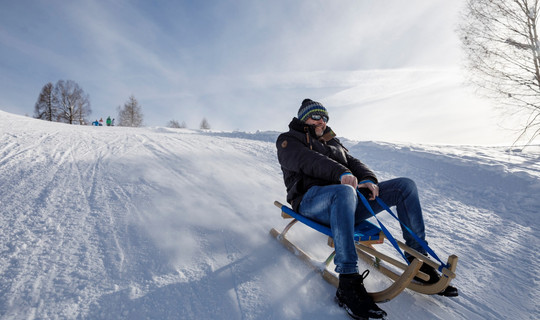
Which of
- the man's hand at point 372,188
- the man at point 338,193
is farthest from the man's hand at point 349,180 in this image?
the man's hand at point 372,188

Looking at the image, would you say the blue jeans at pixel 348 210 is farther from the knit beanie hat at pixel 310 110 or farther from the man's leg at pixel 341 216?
the knit beanie hat at pixel 310 110

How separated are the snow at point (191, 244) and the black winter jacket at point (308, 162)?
675 millimetres

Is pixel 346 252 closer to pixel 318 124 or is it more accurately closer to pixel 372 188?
pixel 372 188

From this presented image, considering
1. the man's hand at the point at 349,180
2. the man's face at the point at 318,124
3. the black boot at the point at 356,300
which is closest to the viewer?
the black boot at the point at 356,300

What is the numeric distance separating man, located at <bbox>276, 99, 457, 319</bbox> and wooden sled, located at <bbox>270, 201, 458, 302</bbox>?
0.34 feet

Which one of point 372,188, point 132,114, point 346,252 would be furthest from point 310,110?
point 132,114

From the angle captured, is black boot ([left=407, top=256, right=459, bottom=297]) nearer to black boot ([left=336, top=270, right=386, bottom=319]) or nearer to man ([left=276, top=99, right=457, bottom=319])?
man ([left=276, top=99, right=457, bottom=319])

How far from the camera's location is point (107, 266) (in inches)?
68.9

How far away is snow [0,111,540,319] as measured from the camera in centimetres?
155

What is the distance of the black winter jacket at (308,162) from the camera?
196 centimetres

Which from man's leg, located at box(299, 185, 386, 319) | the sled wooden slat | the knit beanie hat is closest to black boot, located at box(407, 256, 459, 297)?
the sled wooden slat

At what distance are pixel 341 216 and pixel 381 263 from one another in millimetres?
954

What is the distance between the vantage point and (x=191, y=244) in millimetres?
2158

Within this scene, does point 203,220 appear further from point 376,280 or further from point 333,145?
point 376,280
